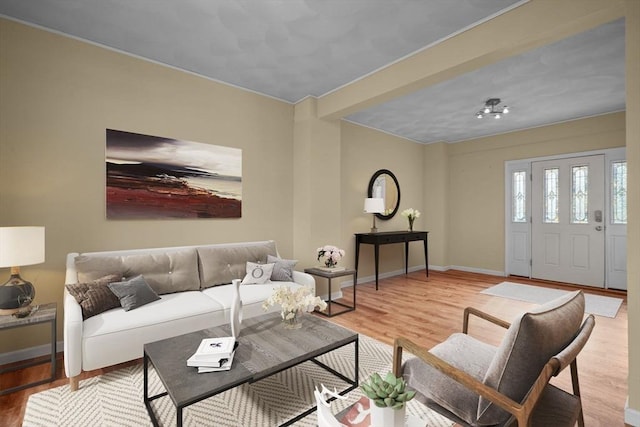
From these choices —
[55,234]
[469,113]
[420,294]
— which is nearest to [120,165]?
[55,234]

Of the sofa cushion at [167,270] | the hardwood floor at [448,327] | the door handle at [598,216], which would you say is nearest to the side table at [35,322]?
the hardwood floor at [448,327]

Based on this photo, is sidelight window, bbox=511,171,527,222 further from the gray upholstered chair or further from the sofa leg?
the sofa leg

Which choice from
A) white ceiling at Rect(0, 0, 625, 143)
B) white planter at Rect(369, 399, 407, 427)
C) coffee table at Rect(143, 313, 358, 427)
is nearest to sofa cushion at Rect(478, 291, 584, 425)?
white planter at Rect(369, 399, 407, 427)

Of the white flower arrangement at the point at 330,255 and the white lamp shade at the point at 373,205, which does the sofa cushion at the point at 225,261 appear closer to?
the white flower arrangement at the point at 330,255

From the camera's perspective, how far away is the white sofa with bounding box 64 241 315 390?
2104mm

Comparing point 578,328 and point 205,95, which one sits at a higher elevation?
point 205,95

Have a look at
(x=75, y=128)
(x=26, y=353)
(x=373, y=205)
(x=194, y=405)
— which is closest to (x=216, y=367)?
(x=194, y=405)

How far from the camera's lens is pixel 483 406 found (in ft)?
4.24

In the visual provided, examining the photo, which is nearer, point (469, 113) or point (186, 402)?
point (186, 402)

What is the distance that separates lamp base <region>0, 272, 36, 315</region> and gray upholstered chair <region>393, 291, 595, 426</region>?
8.70 feet

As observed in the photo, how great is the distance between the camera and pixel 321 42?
281cm

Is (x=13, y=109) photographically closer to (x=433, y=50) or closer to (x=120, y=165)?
(x=120, y=165)

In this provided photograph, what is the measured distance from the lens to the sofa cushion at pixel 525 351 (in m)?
1.18

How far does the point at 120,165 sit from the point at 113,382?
190 centimetres
